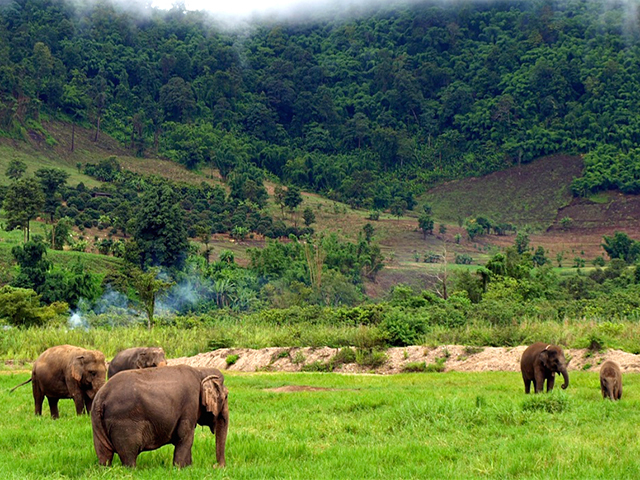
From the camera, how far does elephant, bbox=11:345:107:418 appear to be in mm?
11867

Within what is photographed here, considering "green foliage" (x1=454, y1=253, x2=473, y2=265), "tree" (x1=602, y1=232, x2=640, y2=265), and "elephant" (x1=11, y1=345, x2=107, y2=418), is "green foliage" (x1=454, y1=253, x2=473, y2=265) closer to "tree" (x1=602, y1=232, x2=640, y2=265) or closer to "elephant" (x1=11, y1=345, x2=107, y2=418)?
"tree" (x1=602, y1=232, x2=640, y2=265)

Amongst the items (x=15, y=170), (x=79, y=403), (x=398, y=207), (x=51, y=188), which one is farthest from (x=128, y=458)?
(x=398, y=207)

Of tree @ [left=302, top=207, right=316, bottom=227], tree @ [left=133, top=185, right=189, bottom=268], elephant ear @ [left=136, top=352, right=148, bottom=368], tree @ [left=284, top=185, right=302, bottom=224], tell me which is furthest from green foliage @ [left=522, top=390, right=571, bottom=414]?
tree @ [left=284, top=185, right=302, bottom=224]

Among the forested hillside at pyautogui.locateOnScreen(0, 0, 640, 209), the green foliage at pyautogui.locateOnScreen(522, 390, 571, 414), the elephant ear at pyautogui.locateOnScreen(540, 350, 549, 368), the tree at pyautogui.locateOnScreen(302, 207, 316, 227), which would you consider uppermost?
the forested hillside at pyautogui.locateOnScreen(0, 0, 640, 209)

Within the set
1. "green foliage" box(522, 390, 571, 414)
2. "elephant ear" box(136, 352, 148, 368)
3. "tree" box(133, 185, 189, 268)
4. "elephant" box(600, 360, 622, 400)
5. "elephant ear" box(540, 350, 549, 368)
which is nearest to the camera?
"green foliage" box(522, 390, 571, 414)

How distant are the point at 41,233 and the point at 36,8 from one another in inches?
4373

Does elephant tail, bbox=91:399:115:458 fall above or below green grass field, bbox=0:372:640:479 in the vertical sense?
above

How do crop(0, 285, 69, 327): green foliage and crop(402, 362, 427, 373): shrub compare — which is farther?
crop(0, 285, 69, 327): green foliage

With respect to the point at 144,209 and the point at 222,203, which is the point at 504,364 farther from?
the point at 222,203

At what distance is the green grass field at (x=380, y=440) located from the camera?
29.7ft

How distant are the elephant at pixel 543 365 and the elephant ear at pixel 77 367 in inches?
362

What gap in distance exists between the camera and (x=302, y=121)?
179 m

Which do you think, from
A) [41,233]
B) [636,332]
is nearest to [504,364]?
[636,332]

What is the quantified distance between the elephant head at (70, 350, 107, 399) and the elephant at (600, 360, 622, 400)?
31.3 feet
